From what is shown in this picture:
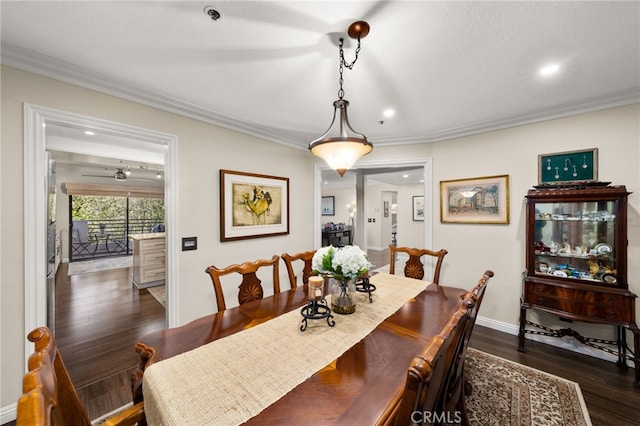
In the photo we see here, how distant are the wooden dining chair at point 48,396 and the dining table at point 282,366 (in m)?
0.18

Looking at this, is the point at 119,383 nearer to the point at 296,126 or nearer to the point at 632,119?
the point at 296,126

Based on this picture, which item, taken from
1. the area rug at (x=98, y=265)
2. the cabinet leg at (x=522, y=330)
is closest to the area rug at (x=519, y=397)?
the cabinet leg at (x=522, y=330)

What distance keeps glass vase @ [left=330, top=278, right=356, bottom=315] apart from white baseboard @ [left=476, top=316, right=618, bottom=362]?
86.2 inches

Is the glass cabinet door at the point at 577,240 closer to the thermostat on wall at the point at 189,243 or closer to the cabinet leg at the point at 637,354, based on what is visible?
the cabinet leg at the point at 637,354

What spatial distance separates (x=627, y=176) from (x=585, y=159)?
324 mm

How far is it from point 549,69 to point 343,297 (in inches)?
87.1

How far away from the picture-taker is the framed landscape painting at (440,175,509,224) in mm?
2850

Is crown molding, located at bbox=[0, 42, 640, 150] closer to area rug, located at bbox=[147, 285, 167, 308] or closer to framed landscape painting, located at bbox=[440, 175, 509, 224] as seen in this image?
framed landscape painting, located at bbox=[440, 175, 509, 224]

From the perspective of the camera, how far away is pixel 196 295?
2.55 metres

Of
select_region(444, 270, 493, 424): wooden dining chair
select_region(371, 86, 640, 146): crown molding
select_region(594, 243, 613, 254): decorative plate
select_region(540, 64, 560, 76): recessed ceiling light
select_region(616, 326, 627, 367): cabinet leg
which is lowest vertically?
select_region(616, 326, 627, 367): cabinet leg

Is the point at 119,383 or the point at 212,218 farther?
the point at 212,218

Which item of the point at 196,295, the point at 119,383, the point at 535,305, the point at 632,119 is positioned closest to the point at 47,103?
the point at 196,295

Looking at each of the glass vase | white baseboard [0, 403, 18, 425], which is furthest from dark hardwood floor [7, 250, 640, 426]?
the glass vase

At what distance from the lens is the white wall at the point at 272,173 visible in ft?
5.47
